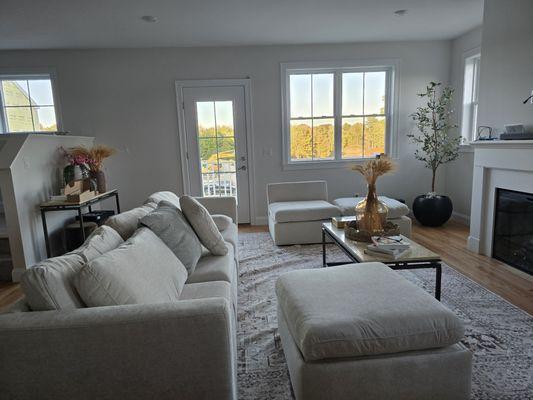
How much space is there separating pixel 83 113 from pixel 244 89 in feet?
7.56

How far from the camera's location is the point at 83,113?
468 centimetres

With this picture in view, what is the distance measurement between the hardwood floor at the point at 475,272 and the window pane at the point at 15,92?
2805mm

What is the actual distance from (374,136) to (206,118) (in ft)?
8.37

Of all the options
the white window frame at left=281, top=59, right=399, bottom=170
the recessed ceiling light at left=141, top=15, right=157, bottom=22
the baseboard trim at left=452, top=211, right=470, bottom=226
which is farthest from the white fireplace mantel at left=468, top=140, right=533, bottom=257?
the recessed ceiling light at left=141, top=15, right=157, bottom=22

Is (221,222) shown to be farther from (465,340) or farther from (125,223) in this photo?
(465,340)

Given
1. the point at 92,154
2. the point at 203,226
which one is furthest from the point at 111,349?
the point at 92,154

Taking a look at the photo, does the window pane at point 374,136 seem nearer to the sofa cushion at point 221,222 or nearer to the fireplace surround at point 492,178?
the fireplace surround at point 492,178

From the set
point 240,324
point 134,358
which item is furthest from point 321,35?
point 134,358

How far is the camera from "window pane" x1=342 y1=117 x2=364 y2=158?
16.4 feet

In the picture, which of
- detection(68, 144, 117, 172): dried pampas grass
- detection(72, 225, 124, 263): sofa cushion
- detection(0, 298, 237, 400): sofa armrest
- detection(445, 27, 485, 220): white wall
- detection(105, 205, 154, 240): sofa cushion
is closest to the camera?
detection(0, 298, 237, 400): sofa armrest

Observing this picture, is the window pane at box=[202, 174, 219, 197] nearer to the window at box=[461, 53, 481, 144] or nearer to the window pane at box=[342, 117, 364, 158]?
the window pane at box=[342, 117, 364, 158]

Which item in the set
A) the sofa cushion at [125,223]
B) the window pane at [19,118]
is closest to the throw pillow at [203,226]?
the sofa cushion at [125,223]

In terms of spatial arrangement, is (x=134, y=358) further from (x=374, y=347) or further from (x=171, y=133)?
(x=171, y=133)

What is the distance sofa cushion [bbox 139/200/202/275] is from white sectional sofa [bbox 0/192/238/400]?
0.72 meters
